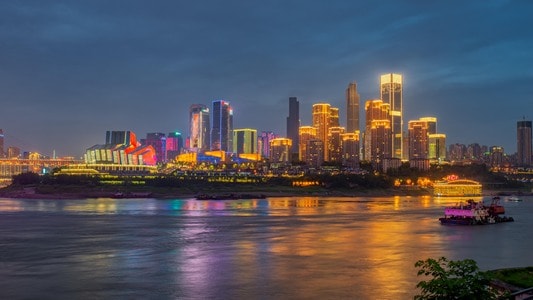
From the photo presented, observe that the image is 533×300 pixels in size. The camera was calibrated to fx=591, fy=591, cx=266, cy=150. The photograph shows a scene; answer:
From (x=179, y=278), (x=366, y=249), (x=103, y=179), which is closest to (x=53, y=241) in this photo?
(x=179, y=278)

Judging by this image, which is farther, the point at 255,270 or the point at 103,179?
the point at 103,179

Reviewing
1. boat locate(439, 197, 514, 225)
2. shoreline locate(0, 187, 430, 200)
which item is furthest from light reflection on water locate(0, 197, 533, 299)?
shoreline locate(0, 187, 430, 200)

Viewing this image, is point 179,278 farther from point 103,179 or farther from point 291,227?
point 103,179

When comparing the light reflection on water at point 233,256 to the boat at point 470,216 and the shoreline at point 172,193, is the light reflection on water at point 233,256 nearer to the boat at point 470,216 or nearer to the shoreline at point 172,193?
the boat at point 470,216

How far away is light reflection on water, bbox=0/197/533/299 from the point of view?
2956 cm

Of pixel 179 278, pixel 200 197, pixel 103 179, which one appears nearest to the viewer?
pixel 179 278

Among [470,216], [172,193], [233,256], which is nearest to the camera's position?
[233,256]

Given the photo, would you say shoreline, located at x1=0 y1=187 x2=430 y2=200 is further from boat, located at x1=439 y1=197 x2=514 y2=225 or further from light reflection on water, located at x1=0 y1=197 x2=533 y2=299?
light reflection on water, located at x1=0 y1=197 x2=533 y2=299

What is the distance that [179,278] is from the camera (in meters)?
32.5

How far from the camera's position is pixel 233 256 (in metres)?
41.2

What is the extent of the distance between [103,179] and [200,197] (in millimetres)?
51522

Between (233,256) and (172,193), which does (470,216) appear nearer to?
(233,256)

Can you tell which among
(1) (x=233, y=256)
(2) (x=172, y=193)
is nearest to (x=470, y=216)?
(1) (x=233, y=256)

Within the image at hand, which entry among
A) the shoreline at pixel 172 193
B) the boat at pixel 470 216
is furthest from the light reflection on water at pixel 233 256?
the shoreline at pixel 172 193
